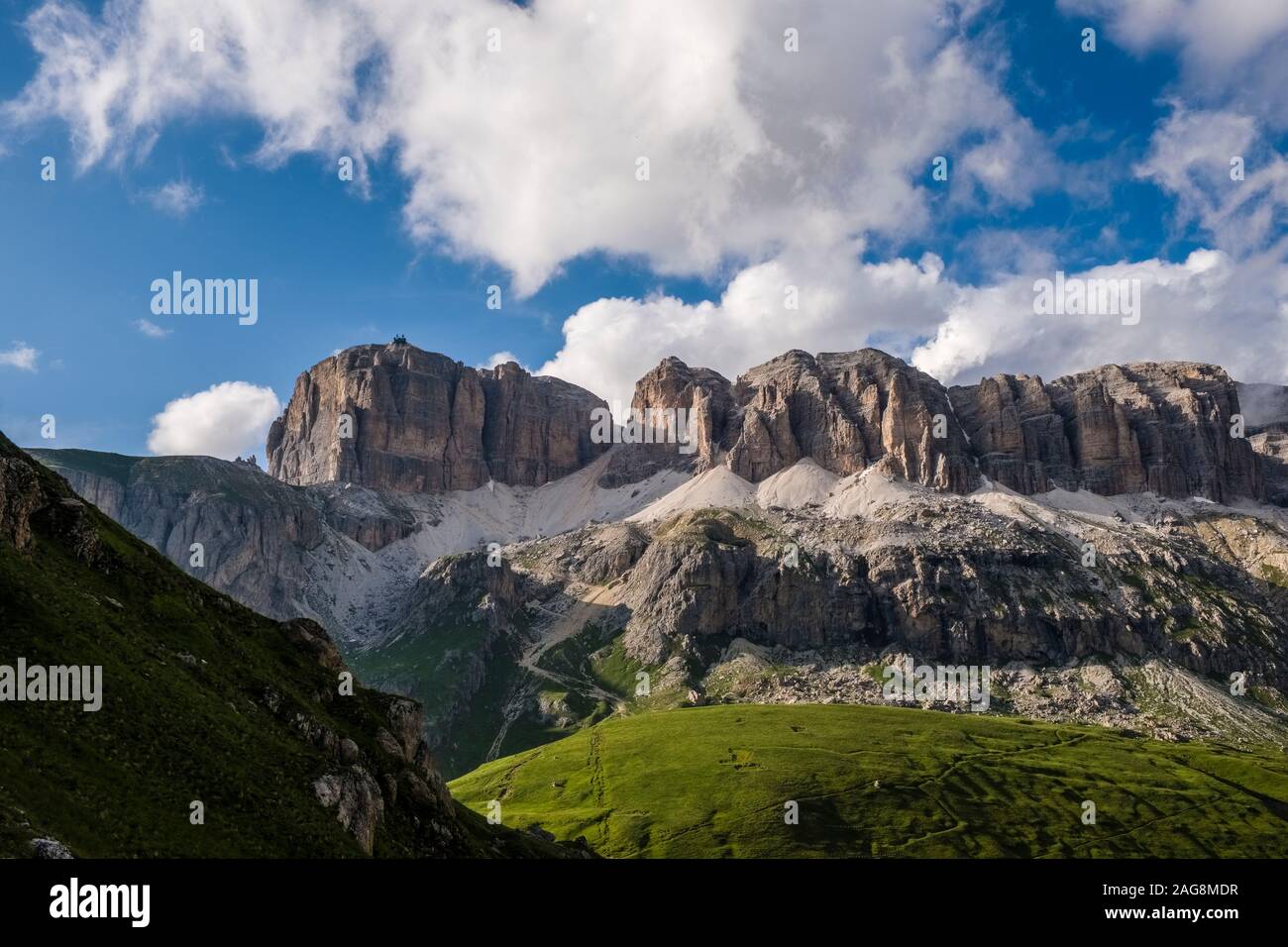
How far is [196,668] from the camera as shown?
70.4 metres

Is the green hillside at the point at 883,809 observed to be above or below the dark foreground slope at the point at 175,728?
below

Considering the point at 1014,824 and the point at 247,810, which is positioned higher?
the point at 247,810

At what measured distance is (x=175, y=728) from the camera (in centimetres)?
6003

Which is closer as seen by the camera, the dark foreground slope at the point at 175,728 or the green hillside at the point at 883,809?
the dark foreground slope at the point at 175,728

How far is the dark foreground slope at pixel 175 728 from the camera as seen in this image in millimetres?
50156

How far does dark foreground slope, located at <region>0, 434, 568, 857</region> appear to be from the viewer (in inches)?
1975

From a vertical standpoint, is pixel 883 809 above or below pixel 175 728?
below

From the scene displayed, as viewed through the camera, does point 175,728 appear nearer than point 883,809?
Yes
